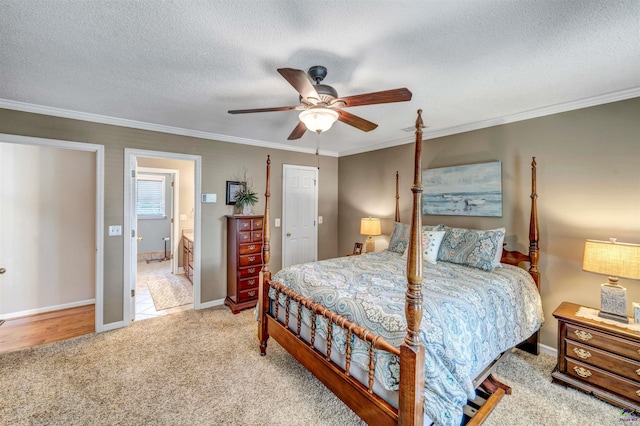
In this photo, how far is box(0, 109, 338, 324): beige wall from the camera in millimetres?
2916

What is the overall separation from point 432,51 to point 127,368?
349cm

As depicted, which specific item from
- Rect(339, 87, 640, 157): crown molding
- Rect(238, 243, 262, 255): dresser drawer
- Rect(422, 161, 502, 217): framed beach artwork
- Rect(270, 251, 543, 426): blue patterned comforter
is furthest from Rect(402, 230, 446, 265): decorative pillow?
Rect(238, 243, 262, 255): dresser drawer

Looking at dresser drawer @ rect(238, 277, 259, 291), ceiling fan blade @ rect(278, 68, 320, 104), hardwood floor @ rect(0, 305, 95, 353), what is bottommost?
hardwood floor @ rect(0, 305, 95, 353)

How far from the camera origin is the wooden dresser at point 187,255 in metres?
4.92

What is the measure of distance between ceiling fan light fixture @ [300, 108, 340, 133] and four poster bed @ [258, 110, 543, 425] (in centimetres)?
69

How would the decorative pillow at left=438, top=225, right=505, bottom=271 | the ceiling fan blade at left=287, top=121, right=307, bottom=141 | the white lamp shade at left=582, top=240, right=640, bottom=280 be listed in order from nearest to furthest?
the white lamp shade at left=582, top=240, right=640, bottom=280 → the ceiling fan blade at left=287, top=121, right=307, bottom=141 → the decorative pillow at left=438, top=225, right=505, bottom=271

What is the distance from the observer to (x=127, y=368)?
2.43 metres

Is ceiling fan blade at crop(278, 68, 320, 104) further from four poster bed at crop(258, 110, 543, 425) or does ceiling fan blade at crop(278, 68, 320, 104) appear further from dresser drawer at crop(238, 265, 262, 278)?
dresser drawer at crop(238, 265, 262, 278)

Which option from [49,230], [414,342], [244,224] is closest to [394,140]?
[244,224]

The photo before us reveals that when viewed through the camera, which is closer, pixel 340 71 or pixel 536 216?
pixel 340 71

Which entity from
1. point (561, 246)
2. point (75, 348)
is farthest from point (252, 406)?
point (561, 246)

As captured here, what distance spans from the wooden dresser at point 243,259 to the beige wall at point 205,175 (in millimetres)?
243

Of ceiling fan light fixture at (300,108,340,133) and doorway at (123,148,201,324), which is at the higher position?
ceiling fan light fixture at (300,108,340,133)

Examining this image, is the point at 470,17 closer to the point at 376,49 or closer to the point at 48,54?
the point at 376,49
